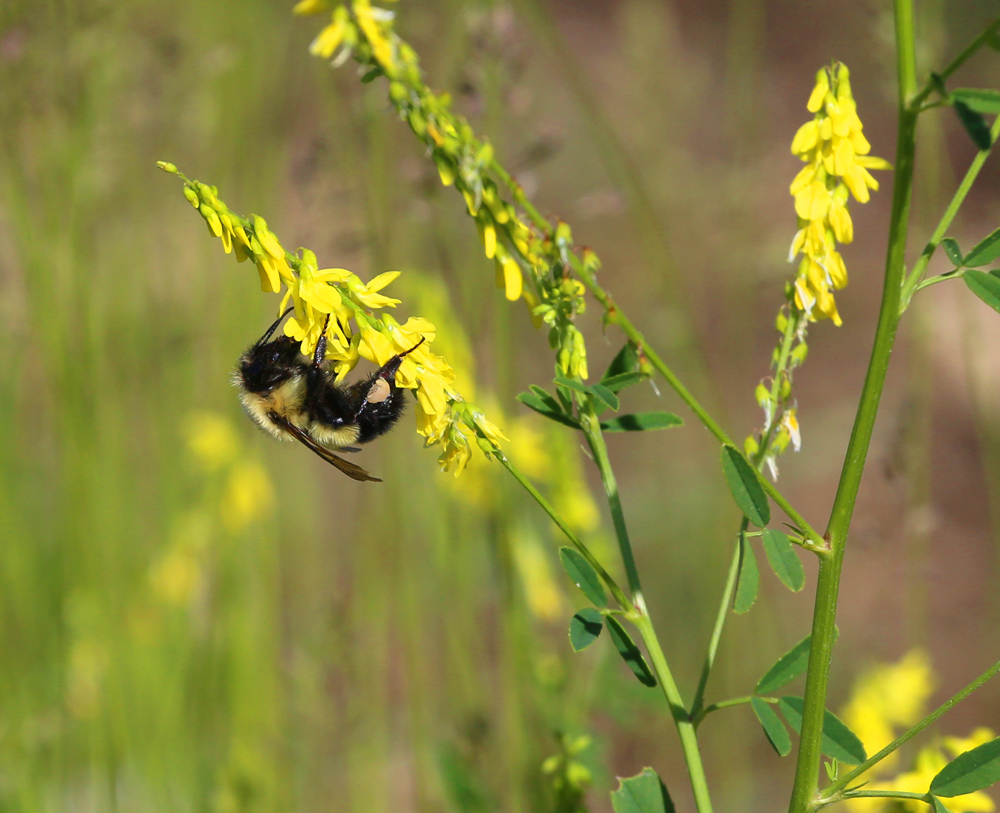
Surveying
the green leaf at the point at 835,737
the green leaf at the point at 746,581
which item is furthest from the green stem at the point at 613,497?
the green leaf at the point at 835,737

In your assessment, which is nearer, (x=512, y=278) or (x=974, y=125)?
(x=974, y=125)

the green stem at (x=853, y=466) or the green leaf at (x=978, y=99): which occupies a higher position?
the green leaf at (x=978, y=99)

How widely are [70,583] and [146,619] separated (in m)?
0.40

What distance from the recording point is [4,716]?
2166mm

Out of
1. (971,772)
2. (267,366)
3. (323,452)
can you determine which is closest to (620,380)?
(971,772)

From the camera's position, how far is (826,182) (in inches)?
35.4

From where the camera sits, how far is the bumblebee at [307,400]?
1691mm

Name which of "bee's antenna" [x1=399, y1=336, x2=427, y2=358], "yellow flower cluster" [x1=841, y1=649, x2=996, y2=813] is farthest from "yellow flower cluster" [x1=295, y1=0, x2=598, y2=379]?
"yellow flower cluster" [x1=841, y1=649, x2=996, y2=813]

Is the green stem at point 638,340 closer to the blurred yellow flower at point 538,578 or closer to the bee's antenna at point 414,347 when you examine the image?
the bee's antenna at point 414,347

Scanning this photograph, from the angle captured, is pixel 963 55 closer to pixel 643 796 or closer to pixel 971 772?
pixel 971 772

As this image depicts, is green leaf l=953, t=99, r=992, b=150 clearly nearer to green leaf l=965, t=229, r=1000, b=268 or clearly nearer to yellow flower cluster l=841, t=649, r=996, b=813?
green leaf l=965, t=229, r=1000, b=268

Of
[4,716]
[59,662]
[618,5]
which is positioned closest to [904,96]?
[59,662]

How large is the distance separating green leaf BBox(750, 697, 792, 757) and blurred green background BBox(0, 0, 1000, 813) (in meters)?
0.76

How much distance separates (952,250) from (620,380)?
34cm
